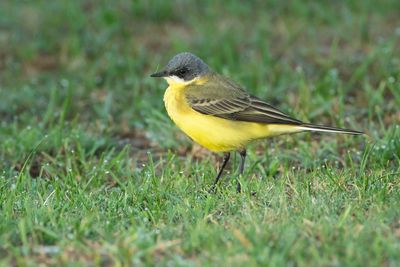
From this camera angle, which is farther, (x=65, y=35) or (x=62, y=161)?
(x=65, y=35)

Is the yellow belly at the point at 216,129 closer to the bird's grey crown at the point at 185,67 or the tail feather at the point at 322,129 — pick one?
the tail feather at the point at 322,129

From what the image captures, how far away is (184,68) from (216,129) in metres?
0.77

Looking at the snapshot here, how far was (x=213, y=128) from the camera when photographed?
7320mm

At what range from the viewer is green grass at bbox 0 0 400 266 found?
5293 mm

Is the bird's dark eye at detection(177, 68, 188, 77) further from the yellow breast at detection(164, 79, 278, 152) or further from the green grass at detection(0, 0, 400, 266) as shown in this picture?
the green grass at detection(0, 0, 400, 266)

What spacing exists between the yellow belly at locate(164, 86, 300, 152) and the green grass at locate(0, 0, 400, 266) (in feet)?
1.05

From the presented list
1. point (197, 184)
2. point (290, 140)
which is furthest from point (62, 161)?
point (290, 140)

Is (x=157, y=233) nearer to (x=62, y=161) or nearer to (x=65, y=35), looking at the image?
(x=62, y=161)

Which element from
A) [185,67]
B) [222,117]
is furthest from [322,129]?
[185,67]

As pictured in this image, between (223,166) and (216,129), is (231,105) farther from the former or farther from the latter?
(223,166)

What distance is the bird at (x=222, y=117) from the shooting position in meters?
7.28

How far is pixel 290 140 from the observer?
8.46 meters

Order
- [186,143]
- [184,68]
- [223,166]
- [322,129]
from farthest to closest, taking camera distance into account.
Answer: [186,143]
[184,68]
[223,166]
[322,129]

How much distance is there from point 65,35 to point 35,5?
43.3 inches
